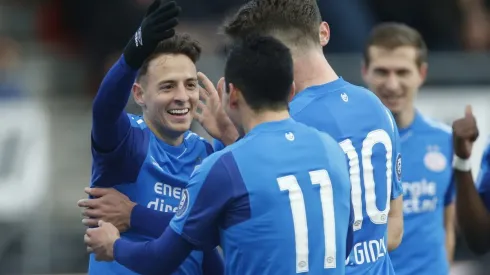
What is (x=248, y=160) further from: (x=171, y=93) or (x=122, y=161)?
(x=171, y=93)

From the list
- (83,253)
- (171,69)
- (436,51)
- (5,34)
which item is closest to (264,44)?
(171,69)

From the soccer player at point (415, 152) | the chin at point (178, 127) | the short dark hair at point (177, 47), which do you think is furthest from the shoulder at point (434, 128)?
the chin at point (178, 127)

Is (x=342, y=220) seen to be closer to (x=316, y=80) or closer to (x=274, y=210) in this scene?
(x=274, y=210)

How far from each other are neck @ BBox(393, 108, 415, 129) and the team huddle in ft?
2.63

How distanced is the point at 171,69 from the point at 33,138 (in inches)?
267

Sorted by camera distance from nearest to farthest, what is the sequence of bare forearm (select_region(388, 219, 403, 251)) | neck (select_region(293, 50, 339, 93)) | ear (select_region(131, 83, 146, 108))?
1. neck (select_region(293, 50, 339, 93))
2. bare forearm (select_region(388, 219, 403, 251))
3. ear (select_region(131, 83, 146, 108))

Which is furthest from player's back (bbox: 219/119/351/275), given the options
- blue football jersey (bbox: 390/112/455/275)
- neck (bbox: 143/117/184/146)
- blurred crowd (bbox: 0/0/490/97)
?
blurred crowd (bbox: 0/0/490/97)

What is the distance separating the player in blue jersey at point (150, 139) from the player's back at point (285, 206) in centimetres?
81

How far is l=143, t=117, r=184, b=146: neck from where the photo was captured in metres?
6.16

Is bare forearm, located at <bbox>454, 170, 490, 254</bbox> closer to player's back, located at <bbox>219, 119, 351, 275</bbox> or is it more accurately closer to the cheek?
the cheek

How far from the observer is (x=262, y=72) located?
15.9 feet

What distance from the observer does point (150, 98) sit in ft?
20.1

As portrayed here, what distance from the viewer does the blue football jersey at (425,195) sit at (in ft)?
24.5

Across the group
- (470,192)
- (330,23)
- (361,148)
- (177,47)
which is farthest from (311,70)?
(330,23)
